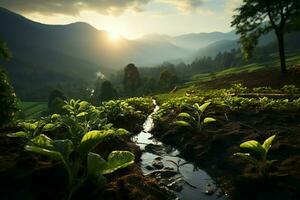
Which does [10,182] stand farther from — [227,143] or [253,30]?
[253,30]

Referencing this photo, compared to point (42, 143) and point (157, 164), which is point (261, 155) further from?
point (42, 143)

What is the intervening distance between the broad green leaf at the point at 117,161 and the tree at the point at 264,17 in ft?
104

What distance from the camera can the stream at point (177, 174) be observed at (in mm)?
10039

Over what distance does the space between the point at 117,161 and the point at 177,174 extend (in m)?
4.09

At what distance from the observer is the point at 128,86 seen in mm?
101125

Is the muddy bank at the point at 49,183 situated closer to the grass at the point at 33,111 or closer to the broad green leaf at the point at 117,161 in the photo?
the broad green leaf at the point at 117,161

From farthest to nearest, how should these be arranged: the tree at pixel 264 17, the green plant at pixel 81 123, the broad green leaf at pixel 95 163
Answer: the tree at pixel 264 17
the green plant at pixel 81 123
the broad green leaf at pixel 95 163

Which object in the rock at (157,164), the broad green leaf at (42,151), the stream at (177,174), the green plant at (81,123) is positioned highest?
the broad green leaf at (42,151)

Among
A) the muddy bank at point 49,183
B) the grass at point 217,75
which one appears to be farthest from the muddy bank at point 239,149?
the grass at point 217,75

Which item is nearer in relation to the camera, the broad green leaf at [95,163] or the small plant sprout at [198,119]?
the broad green leaf at [95,163]

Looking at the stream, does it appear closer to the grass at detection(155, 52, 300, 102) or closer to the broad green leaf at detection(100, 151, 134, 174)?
the broad green leaf at detection(100, 151, 134, 174)

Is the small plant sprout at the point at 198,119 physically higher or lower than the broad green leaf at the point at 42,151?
lower

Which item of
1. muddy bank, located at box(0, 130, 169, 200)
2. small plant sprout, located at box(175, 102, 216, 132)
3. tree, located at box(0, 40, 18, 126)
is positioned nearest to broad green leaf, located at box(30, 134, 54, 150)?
muddy bank, located at box(0, 130, 169, 200)

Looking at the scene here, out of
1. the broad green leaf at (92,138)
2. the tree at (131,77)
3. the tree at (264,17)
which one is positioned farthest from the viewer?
the tree at (131,77)
